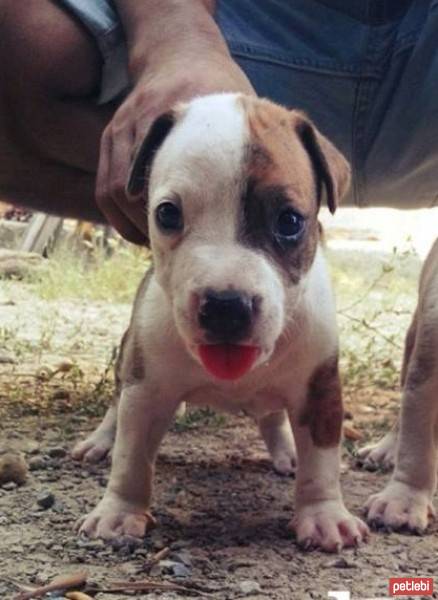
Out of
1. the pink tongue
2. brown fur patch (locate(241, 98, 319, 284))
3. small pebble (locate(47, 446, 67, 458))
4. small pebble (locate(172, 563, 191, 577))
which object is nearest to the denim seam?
brown fur patch (locate(241, 98, 319, 284))

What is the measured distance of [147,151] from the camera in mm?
2348

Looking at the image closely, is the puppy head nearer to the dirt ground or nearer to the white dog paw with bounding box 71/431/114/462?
the dirt ground

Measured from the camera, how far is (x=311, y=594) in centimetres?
219

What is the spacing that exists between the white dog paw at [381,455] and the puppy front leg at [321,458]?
67 centimetres

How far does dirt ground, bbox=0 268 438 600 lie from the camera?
7.51 ft

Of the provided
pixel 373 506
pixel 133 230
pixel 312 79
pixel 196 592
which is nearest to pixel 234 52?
pixel 312 79

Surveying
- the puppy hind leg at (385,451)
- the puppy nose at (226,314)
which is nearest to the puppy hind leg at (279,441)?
the puppy hind leg at (385,451)

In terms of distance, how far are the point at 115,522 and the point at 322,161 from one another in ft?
2.64

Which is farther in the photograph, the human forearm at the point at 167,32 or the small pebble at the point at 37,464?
the small pebble at the point at 37,464

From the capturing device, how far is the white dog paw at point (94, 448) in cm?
320

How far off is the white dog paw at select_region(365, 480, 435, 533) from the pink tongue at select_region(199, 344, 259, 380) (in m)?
0.67

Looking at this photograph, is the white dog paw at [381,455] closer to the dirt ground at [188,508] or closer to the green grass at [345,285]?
the dirt ground at [188,508]

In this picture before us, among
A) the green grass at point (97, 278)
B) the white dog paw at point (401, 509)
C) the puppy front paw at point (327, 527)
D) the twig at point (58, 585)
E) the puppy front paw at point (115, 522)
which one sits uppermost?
the twig at point (58, 585)

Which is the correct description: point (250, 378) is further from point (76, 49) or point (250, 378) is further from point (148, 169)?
point (76, 49)
